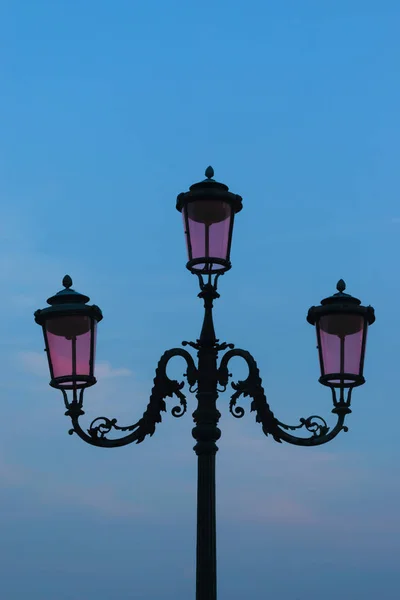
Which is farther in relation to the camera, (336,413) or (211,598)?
(336,413)

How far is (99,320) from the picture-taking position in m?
A: 13.0

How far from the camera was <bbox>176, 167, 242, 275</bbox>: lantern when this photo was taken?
12875 mm

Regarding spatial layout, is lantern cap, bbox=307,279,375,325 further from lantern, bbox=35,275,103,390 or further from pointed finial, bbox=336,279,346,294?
lantern, bbox=35,275,103,390

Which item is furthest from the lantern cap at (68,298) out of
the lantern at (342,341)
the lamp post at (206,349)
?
the lantern at (342,341)

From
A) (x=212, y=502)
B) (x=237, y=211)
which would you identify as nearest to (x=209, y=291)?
(x=237, y=211)

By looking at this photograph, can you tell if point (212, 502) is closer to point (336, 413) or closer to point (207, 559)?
point (207, 559)

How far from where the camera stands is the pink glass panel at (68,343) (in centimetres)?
1285

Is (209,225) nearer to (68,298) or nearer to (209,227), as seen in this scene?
(209,227)

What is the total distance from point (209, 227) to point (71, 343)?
1388mm

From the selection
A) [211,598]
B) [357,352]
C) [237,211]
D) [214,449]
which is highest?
[237,211]

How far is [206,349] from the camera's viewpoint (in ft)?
41.9

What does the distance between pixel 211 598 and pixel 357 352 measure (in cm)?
227

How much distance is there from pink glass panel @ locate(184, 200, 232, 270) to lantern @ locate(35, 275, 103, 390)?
933mm

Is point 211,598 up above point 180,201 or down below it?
below
